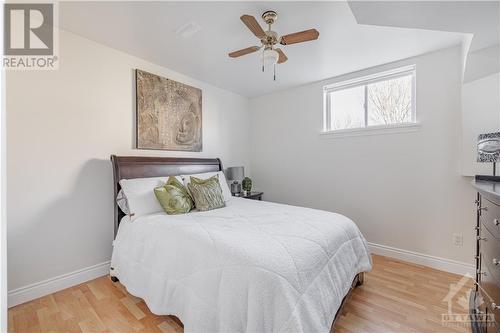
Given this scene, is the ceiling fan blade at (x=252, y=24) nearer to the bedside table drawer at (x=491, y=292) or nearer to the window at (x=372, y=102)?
the window at (x=372, y=102)

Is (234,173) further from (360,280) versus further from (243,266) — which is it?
(243,266)

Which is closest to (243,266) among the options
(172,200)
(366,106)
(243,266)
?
(243,266)

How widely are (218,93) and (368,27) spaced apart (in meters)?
2.38

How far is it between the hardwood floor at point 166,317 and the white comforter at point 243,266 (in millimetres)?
165

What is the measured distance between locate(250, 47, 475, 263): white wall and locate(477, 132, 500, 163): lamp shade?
1.90ft

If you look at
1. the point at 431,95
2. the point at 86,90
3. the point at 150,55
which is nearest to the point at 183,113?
the point at 150,55

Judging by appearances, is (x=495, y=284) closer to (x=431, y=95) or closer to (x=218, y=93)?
(x=431, y=95)

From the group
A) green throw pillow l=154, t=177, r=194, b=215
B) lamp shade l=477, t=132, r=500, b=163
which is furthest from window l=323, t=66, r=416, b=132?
green throw pillow l=154, t=177, r=194, b=215

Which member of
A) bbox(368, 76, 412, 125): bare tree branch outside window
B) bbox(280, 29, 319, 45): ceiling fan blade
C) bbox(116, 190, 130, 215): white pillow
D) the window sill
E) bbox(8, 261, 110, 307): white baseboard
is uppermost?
bbox(280, 29, 319, 45): ceiling fan blade

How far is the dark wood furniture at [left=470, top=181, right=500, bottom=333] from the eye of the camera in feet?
3.87

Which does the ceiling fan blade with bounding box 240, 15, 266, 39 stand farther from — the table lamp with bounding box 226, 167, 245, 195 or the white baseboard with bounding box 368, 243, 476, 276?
the white baseboard with bounding box 368, 243, 476, 276

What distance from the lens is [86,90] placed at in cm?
236

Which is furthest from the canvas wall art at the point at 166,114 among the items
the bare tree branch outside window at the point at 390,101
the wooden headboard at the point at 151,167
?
the bare tree branch outside window at the point at 390,101

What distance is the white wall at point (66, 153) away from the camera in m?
1.97
